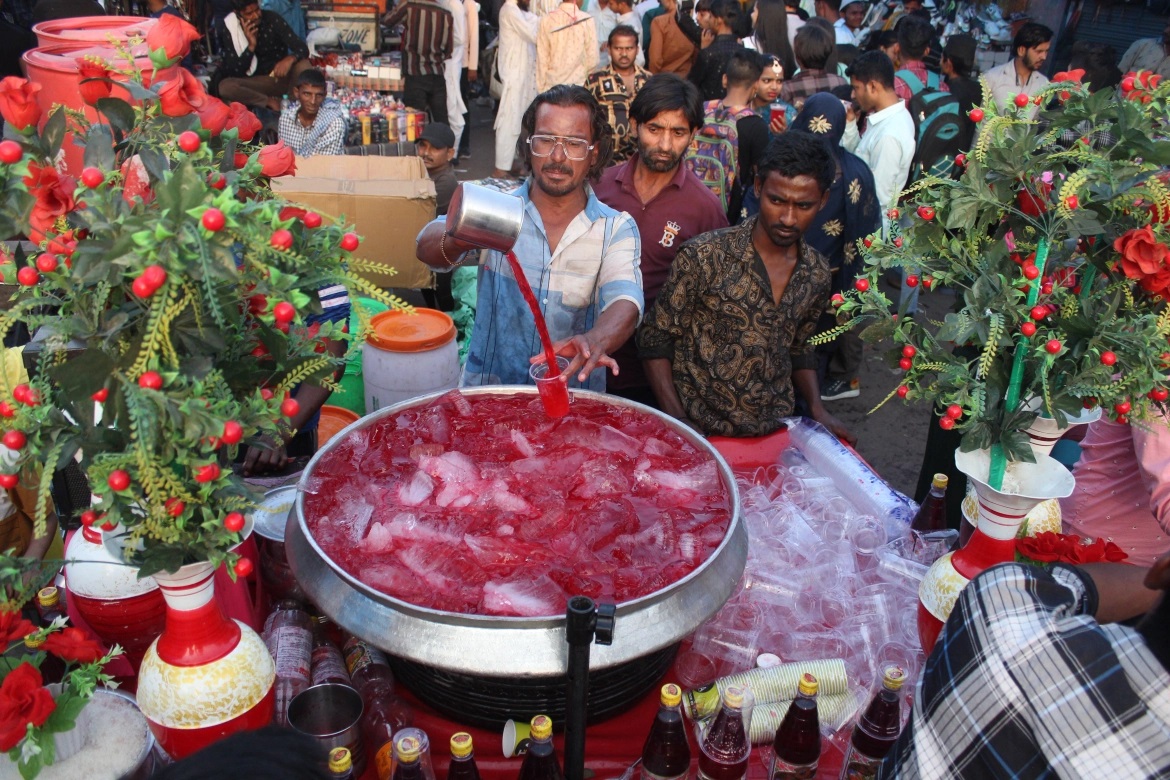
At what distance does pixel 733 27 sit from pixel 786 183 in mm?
5144

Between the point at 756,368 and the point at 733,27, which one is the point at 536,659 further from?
the point at 733,27

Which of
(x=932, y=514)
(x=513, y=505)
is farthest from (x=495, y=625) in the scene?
(x=932, y=514)

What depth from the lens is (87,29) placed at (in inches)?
112

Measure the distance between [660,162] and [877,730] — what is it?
7.41 feet

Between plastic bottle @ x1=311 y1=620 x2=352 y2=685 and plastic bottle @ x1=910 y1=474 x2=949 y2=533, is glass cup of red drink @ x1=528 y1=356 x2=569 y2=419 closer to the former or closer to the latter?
plastic bottle @ x1=311 y1=620 x2=352 y2=685

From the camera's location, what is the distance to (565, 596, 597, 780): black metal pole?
1310 millimetres

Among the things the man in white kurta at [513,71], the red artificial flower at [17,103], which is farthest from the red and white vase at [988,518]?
the man in white kurta at [513,71]

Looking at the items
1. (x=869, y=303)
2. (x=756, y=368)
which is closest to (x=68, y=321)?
(x=869, y=303)

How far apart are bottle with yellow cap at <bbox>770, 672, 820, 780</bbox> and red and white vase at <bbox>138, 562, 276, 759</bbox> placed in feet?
3.26

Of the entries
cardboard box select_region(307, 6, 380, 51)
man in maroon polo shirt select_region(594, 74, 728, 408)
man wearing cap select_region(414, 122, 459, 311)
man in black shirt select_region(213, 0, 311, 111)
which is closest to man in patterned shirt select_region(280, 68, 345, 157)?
man wearing cap select_region(414, 122, 459, 311)

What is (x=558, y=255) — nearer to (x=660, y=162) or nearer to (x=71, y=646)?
(x=660, y=162)

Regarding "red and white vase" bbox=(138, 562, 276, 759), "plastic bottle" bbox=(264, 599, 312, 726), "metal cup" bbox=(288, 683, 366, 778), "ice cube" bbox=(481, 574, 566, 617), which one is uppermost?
"ice cube" bbox=(481, 574, 566, 617)

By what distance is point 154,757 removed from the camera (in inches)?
56.4

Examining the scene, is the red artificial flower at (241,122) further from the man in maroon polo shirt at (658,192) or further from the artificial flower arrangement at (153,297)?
the man in maroon polo shirt at (658,192)
